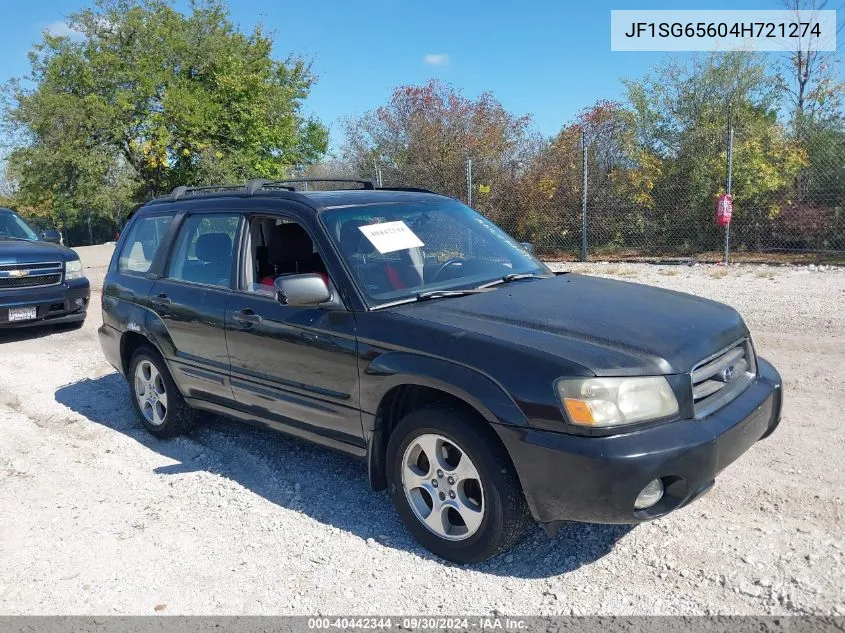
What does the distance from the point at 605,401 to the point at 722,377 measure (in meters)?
0.80

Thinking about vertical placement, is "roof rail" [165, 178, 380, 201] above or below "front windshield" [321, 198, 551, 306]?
above

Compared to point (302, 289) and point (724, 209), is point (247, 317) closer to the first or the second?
point (302, 289)

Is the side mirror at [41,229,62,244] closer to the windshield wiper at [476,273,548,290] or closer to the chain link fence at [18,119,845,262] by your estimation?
the chain link fence at [18,119,845,262]

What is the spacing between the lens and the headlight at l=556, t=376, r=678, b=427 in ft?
9.23

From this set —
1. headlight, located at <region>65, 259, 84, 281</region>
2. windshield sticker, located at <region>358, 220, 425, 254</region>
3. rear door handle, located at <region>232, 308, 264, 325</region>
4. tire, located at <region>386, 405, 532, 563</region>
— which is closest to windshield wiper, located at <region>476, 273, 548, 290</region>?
windshield sticker, located at <region>358, 220, 425, 254</region>

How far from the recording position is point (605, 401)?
2.82 meters

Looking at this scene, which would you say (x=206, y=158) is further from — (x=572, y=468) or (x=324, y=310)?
(x=572, y=468)

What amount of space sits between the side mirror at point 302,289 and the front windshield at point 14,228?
8289 mm

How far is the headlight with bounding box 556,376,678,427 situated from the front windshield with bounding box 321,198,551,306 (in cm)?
121

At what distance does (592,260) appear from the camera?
13.9 meters

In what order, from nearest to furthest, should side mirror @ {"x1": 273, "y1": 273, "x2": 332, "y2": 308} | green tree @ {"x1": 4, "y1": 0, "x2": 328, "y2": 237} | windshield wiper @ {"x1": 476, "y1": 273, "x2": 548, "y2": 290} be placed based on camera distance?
side mirror @ {"x1": 273, "y1": 273, "x2": 332, "y2": 308} → windshield wiper @ {"x1": 476, "y1": 273, "x2": 548, "y2": 290} → green tree @ {"x1": 4, "y1": 0, "x2": 328, "y2": 237}

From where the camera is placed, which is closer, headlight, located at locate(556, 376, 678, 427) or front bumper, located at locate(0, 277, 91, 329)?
headlight, located at locate(556, 376, 678, 427)

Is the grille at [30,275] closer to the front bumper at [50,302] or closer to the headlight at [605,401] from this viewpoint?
the front bumper at [50,302]

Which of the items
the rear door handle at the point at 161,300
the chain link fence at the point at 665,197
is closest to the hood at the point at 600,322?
the rear door handle at the point at 161,300
